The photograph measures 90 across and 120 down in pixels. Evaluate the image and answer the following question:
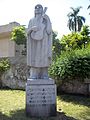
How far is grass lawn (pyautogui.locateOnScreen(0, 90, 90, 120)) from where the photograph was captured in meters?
8.37

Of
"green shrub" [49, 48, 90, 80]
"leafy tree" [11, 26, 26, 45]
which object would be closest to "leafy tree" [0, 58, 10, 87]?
"green shrub" [49, 48, 90, 80]

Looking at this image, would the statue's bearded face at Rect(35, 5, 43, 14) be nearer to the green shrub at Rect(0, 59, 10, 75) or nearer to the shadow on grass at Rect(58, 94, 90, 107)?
the shadow on grass at Rect(58, 94, 90, 107)

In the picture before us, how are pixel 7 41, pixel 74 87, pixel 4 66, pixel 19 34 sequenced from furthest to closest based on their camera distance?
1. pixel 7 41
2. pixel 19 34
3. pixel 4 66
4. pixel 74 87

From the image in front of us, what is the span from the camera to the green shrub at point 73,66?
1139 centimetres

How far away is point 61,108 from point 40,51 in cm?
219

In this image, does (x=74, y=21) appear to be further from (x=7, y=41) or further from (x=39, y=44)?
(x=39, y=44)

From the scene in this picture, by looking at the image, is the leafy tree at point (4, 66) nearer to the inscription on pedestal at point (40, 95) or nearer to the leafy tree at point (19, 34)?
the inscription on pedestal at point (40, 95)

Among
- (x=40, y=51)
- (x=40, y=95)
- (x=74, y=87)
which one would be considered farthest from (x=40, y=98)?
(x=74, y=87)

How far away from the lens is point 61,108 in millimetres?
9562

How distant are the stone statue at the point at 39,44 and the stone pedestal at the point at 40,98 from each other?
1.05 ft

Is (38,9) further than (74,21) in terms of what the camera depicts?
No

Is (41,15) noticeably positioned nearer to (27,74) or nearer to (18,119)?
(18,119)

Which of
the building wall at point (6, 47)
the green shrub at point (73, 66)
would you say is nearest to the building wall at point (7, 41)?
the building wall at point (6, 47)

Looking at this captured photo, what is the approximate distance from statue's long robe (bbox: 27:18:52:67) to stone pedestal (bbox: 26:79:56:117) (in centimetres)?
55
